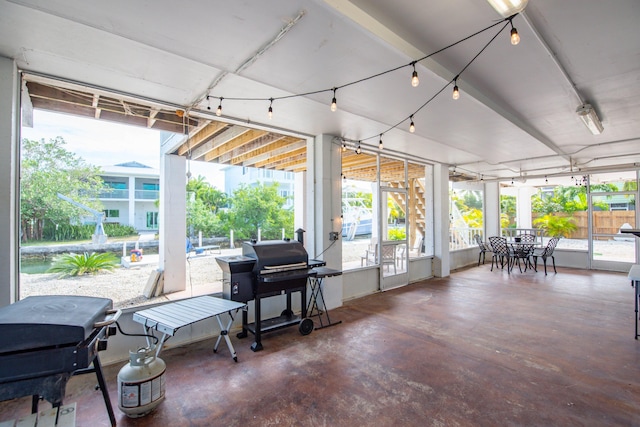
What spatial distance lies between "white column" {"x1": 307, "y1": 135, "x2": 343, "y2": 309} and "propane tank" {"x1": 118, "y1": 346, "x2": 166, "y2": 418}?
266 cm

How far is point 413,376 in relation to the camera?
8.77ft

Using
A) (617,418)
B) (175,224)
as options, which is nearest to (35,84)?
(175,224)

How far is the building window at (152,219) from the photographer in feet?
13.1

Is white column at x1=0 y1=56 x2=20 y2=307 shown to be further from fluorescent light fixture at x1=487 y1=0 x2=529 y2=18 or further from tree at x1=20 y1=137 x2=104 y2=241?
fluorescent light fixture at x1=487 y1=0 x2=529 y2=18

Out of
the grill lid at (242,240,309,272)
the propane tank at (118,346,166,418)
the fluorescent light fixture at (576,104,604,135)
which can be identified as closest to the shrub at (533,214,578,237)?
the fluorescent light fixture at (576,104,604,135)

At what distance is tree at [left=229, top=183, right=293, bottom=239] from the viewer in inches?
176

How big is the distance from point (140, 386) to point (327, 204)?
3155mm

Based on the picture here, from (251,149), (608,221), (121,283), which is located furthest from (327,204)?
(608,221)

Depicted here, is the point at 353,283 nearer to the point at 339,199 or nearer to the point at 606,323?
the point at 339,199

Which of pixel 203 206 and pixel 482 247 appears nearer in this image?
pixel 203 206

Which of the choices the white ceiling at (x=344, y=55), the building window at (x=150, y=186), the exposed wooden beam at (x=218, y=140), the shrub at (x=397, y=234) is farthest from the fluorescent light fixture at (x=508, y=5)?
the shrub at (x=397, y=234)

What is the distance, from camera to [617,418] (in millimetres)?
2117

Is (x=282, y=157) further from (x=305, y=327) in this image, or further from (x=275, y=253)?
(x=305, y=327)

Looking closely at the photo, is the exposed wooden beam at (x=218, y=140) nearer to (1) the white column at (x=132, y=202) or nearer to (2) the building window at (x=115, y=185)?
(1) the white column at (x=132, y=202)
